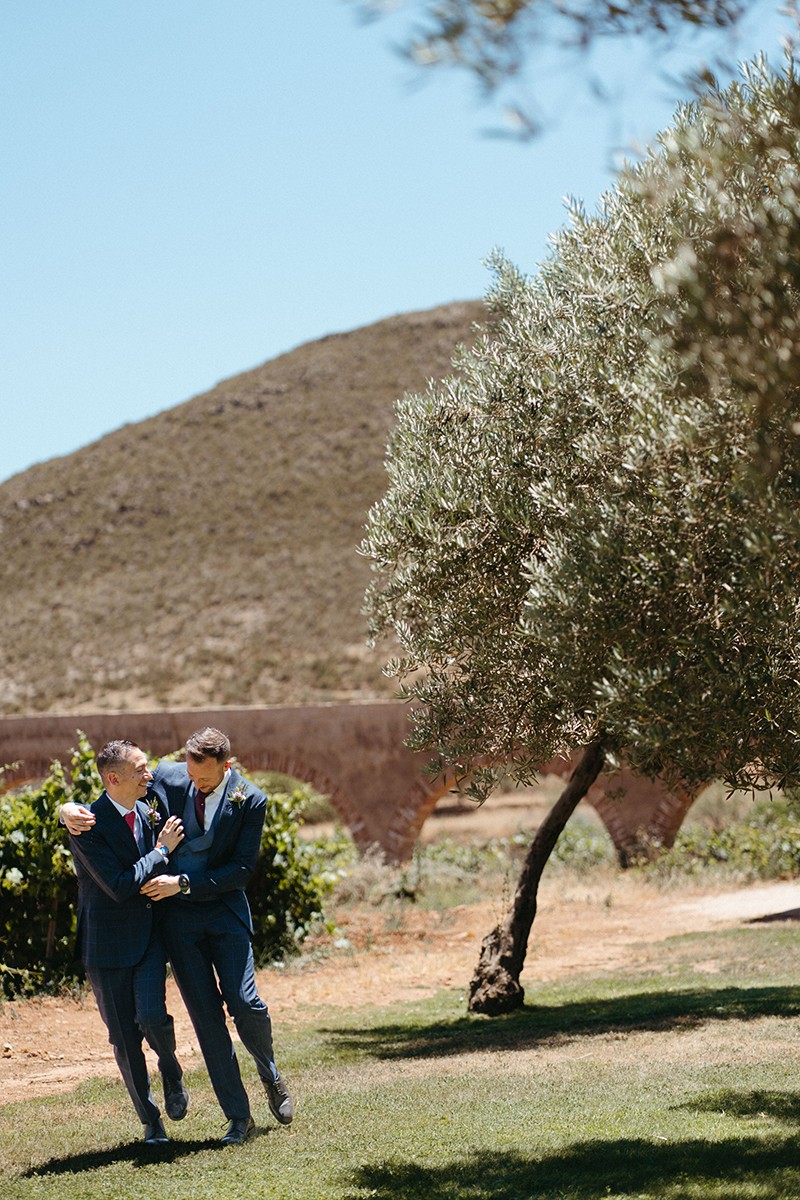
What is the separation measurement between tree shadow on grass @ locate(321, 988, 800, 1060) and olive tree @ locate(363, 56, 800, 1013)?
6.23 feet

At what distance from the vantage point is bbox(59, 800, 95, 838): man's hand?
5.38 metres

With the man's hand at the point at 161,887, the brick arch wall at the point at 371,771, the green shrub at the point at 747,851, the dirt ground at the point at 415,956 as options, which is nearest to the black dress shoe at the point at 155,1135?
the man's hand at the point at 161,887

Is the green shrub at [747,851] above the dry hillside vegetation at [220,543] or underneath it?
underneath

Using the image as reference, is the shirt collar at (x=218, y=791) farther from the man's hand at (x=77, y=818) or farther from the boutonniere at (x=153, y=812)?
the man's hand at (x=77, y=818)

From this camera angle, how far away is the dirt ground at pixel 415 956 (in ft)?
27.4

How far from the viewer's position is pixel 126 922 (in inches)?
217

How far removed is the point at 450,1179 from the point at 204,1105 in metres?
1.94

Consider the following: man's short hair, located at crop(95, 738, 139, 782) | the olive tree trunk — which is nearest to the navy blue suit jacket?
man's short hair, located at crop(95, 738, 139, 782)

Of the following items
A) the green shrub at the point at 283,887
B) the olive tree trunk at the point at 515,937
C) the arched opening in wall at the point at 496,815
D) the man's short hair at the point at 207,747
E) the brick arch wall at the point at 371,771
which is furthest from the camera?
the arched opening in wall at the point at 496,815

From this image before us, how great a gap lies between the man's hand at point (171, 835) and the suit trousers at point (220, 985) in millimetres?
278

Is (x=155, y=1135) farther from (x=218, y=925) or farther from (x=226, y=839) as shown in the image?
(x=226, y=839)

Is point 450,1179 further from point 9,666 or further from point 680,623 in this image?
point 9,666

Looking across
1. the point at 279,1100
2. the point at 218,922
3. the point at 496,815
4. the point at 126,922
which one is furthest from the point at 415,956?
the point at 496,815

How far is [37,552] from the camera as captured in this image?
2109 inches
